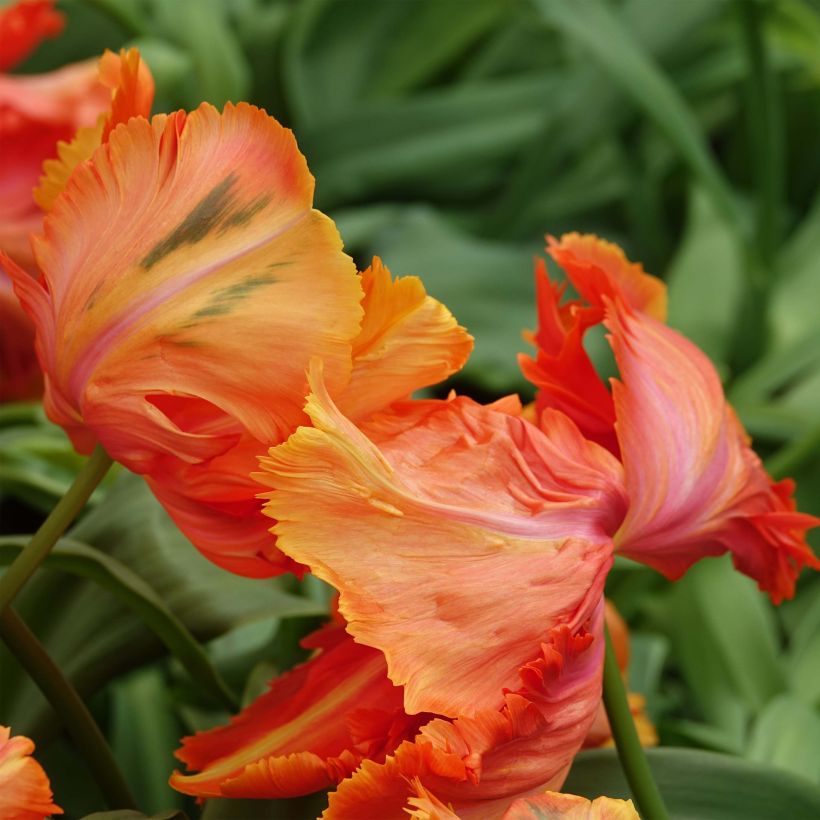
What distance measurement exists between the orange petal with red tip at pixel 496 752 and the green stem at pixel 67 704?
0.09 m

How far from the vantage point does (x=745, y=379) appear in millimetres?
813

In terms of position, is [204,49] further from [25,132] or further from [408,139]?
[25,132]

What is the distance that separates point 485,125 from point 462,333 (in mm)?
636

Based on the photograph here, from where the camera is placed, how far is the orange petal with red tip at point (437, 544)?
0.85 feet

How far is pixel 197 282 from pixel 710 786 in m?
0.17

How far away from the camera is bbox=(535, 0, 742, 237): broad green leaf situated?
804mm

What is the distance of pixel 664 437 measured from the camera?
31cm

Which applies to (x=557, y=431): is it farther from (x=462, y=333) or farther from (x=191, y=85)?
(x=191, y=85)

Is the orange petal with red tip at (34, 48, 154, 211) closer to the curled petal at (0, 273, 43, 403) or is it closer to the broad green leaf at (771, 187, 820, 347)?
the curled petal at (0, 273, 43, 403)

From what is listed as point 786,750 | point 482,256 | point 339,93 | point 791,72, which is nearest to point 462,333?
point 786,750

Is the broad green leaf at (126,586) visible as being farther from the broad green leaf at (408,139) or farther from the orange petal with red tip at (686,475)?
the broad green leaf at (408,139)

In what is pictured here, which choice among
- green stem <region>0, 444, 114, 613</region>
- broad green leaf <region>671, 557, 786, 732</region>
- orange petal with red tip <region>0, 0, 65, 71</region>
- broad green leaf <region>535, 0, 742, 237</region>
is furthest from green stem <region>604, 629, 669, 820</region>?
broad green leaf <region>535, 0, 742, 237</region>

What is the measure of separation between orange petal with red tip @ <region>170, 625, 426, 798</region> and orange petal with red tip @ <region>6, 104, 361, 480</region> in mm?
53

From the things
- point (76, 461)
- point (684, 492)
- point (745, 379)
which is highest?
point (684, 492)
